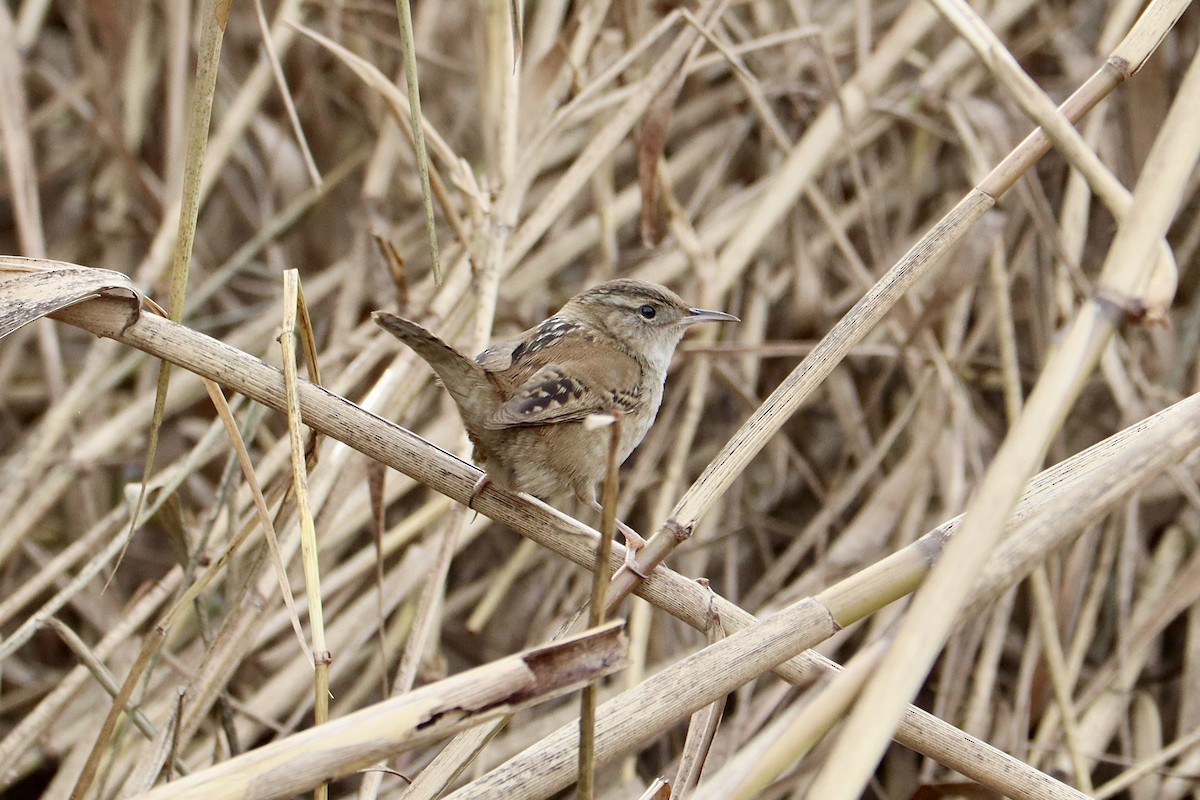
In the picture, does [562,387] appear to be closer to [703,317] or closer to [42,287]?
[703,317]

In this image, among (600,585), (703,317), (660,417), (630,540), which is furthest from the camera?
(660,417)

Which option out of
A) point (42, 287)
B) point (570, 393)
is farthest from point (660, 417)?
point (42, 287)

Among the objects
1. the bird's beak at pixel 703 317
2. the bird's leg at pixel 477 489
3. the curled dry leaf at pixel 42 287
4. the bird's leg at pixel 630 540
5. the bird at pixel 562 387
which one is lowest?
the curled dry leaf at pixel 42 287

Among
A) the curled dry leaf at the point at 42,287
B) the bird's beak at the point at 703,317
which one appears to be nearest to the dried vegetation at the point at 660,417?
the curled dry leaf at the point at 42,287

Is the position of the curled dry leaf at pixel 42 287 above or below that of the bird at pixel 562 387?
below

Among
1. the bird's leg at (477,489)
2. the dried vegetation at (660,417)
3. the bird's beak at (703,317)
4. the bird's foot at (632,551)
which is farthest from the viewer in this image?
the bird's beak at (703,317)

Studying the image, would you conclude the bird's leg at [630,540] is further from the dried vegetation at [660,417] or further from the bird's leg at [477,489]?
the bird's leg at [477,489]

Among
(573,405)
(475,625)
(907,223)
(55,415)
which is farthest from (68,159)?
(907,223)

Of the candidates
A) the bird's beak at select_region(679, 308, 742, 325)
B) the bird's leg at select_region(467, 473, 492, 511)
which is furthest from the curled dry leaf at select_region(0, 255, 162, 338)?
the bird's beak at select_region(679, 308, 742, 325)

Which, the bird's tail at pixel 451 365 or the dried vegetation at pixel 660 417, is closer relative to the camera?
the dried vegetation at pixel 660 417
